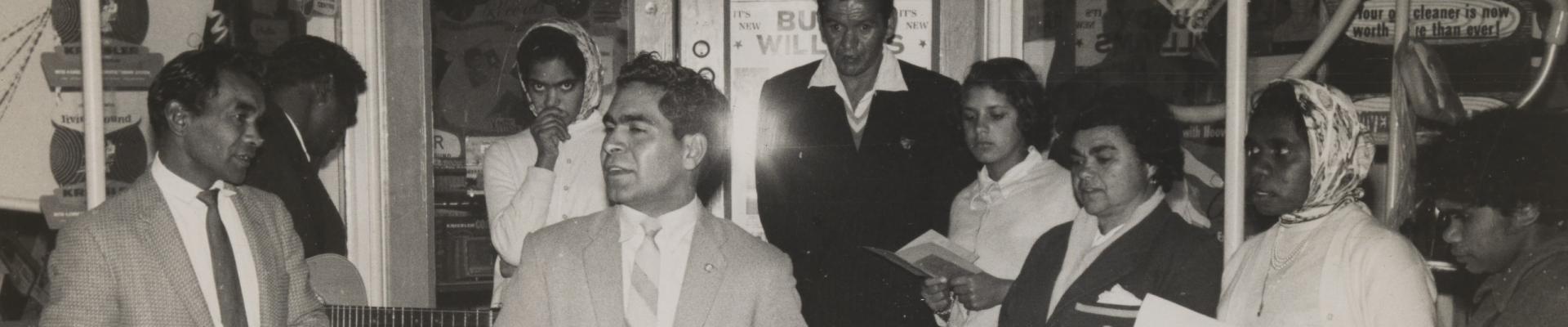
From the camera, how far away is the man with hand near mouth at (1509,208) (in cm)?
331

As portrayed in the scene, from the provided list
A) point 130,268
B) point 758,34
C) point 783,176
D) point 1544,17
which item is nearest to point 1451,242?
point 1544,17

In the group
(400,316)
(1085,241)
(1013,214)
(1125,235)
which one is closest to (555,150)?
(400,316)

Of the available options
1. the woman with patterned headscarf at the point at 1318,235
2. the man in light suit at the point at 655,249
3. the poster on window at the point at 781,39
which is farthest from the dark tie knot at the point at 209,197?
A: the woman with patterned headscarf at the point at 1318,235

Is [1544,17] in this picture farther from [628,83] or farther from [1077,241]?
[628,83]

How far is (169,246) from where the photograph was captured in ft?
10.6

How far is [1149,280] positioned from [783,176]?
5.50 ft

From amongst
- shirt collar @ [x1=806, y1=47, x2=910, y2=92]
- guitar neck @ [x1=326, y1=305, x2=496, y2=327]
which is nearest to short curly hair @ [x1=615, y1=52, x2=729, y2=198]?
shirt collar @ [x1=806, y1=47, x2=910, y2=92]

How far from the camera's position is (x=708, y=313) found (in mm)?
3047

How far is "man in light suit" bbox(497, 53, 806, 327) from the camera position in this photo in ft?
9.88

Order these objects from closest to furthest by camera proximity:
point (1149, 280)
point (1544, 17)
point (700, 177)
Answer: point (1149, 280)
point (1544, 17)
point (700, 177)

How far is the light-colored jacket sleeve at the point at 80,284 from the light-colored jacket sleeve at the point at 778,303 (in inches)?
59.0

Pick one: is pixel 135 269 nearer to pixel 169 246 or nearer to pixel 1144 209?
pixel 169 246

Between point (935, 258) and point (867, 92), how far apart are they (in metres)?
0.91

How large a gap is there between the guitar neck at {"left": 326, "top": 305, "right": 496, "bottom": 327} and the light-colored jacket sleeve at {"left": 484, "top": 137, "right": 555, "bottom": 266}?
271 millimetres
